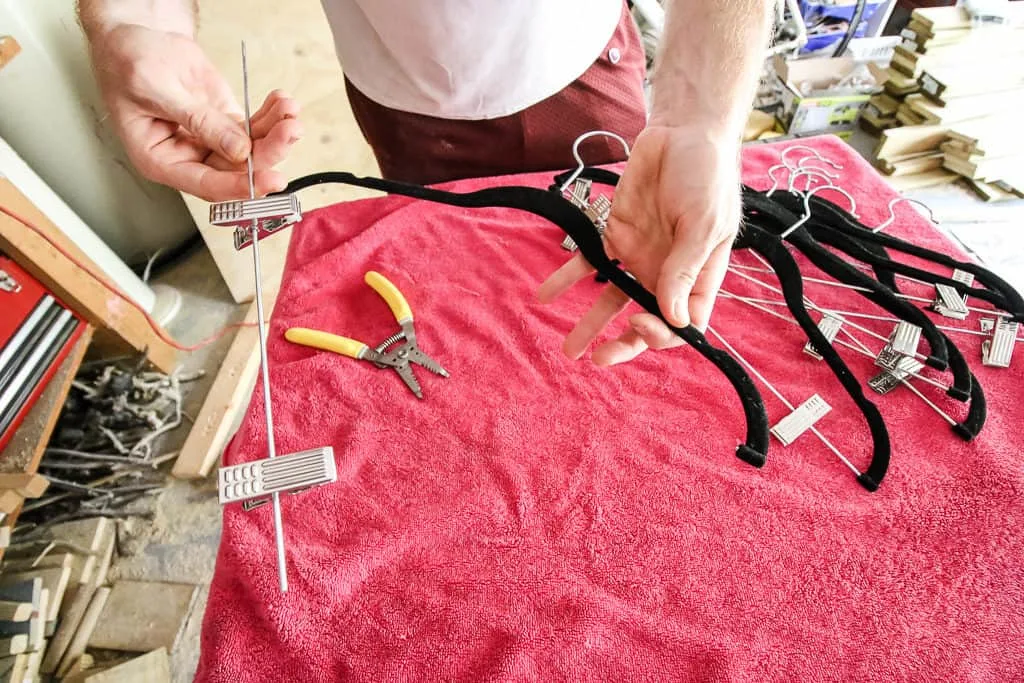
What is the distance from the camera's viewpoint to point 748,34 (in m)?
0.61

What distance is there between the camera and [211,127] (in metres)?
0.68

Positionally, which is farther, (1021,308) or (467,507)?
Answer: (1021,308)

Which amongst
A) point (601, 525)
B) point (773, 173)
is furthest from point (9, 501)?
point (773, 173)

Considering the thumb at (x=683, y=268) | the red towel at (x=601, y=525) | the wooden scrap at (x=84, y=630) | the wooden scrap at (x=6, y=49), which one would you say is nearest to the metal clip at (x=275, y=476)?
the red towel at (x=601, y=525)

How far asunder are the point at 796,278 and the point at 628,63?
461mm

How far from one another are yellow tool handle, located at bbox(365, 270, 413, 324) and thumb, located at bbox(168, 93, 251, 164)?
0.27 metres

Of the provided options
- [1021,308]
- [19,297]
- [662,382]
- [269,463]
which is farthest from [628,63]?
[19,297]

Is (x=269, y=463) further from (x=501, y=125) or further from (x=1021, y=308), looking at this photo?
(x=1021, y=308)

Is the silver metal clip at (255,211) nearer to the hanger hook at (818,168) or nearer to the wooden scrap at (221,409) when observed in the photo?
the wooden scrap at (221,409)

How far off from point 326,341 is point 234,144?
0.29 metres

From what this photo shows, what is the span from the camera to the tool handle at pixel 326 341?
835 millimetres

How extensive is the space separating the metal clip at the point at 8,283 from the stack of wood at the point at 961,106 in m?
2.00

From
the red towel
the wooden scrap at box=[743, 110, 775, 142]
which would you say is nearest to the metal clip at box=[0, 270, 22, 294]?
the red towel

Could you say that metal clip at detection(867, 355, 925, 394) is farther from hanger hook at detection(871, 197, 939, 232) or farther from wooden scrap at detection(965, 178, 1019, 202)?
wooden scrap at detection(965, 178, 1019, 202)
